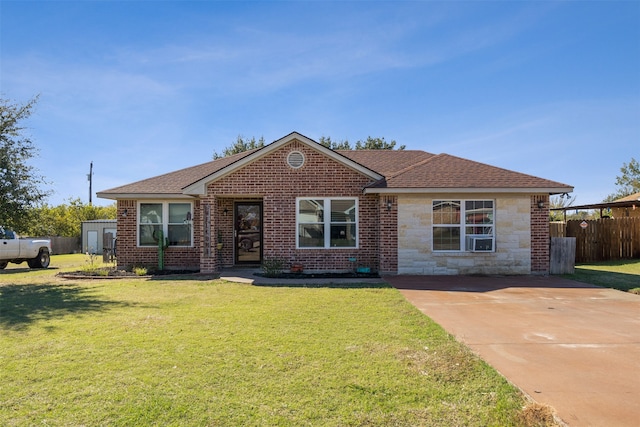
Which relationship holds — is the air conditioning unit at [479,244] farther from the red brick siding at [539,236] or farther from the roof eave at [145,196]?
the roof eave at [145,196]

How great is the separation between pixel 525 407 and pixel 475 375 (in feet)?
2.51

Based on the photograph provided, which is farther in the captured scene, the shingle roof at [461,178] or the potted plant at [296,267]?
the potted plant at [296,267]

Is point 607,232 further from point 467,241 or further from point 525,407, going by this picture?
point 525,407

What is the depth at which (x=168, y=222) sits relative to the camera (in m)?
14.5

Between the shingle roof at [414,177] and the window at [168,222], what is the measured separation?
0.70 meters

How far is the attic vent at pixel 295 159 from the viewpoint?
511 inches

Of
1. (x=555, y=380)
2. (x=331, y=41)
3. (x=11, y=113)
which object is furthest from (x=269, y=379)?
(x=11, y=113)

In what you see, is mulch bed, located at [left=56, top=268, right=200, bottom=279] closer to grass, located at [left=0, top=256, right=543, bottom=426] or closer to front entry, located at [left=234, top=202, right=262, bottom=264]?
front entry, located at [left=234, top=202, right=262, bottom=264]

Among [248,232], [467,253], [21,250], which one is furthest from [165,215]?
[467,253]

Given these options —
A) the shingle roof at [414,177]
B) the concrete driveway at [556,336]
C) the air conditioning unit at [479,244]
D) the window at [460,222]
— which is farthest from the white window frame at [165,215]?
the air conditioning unit at [479,244]

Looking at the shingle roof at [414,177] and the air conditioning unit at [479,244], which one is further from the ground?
the shingle roof at [414,177]

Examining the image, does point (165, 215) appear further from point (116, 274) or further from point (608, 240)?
point (608, 240)

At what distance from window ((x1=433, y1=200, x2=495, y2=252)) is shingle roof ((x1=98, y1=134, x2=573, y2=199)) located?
686mm

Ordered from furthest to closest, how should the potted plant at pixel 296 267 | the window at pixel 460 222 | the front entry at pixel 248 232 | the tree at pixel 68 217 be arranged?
the tree at pixel 68 217 → the front entry at pixel 248 232 → the potted plant at pixel 296 267 → the window at pixel 460 222
